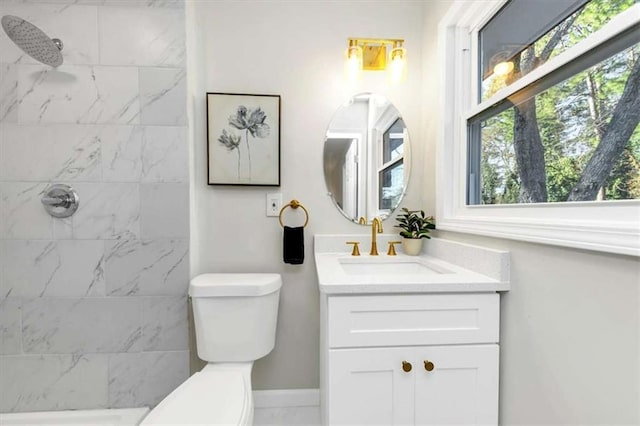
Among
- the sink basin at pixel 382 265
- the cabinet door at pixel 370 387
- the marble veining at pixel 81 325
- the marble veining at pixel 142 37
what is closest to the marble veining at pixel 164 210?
the marble veining at pixel 81 325

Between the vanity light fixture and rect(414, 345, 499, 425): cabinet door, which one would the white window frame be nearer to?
the vanity light fixture

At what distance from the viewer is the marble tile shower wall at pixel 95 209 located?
130 cm

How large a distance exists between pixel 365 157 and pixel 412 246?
0.54 metres

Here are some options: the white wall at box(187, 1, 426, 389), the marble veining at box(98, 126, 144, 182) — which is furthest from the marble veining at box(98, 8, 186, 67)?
the marble veining at box(98, 126, 144, 182)

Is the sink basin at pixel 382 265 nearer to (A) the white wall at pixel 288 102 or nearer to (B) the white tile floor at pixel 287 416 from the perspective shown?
(A) the white wall at pixel 288 102

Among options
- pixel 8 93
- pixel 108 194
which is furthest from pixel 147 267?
pixel 8 93

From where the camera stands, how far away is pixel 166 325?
4.50 feet

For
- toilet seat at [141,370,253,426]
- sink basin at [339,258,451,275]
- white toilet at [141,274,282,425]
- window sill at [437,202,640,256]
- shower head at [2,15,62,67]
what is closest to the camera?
window sill at [437,202,640,256]

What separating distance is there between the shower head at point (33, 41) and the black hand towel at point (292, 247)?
4.06 ft

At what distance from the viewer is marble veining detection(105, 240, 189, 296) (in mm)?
1345

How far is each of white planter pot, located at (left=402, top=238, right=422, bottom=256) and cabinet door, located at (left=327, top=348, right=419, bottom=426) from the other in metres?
0.65

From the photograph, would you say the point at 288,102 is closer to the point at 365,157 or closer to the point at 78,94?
the point at 365,157

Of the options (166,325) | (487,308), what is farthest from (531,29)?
(166,325)

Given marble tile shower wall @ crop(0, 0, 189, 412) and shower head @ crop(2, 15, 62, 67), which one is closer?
shower head @ crop(2, 15, 62, 67)
